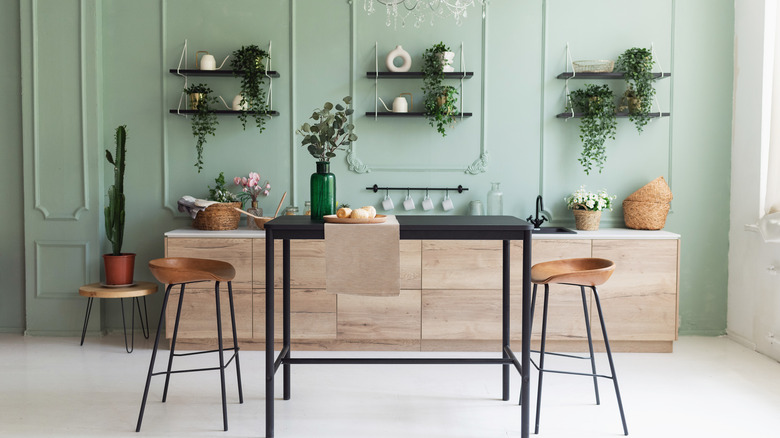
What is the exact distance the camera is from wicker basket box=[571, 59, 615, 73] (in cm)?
464

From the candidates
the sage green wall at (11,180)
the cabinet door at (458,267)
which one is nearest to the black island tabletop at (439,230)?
the cabinet door at (458,267)

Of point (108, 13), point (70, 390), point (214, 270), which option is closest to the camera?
point (214, 270)

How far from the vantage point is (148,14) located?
15.7 feet

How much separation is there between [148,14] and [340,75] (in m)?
1.54

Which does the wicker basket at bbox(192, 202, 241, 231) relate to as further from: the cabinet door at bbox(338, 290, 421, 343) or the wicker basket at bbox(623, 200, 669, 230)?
the wicker basket at bbox(623, 200, 669, 230)

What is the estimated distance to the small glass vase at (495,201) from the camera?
15.7 ft

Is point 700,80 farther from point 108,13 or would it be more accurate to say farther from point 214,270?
point 108,13

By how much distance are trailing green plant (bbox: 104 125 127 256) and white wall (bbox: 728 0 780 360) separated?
4491mm

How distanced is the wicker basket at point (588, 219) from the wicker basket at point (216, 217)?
2526mm

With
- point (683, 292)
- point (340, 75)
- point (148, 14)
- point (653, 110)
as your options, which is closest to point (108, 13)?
point (148, 14)

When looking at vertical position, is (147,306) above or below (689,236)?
below

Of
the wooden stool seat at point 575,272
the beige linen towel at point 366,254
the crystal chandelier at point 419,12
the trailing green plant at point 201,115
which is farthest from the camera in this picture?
the crystal chandelier at point 419,12

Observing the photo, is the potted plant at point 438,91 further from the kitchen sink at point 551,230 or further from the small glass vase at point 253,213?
the small glass vase at point 253,213

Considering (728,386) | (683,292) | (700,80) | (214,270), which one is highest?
(700,80)
